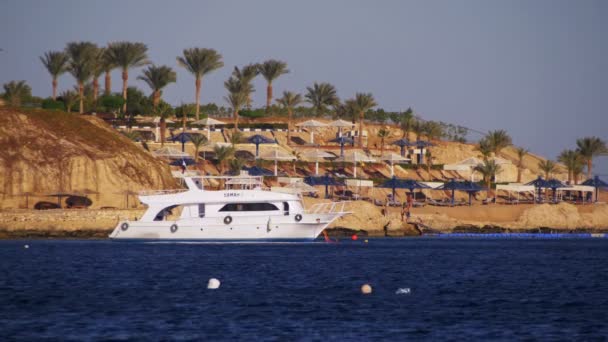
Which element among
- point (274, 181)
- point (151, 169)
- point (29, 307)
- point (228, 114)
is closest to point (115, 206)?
point (151, 169)

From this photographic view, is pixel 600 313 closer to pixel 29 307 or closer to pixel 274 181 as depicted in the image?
pixel 29 307

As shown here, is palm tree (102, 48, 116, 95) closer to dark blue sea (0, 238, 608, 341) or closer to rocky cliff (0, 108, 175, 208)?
rocky cliff (0, 108, 175, 208)

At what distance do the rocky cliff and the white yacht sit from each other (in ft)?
61.0

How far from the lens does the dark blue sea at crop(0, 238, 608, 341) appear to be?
31016 millimetres

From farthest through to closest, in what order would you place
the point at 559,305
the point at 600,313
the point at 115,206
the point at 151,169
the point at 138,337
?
the point at 151,169 < the point at 115,206 < the point at 559,305 < the point at 600,313 < the point at 138,337

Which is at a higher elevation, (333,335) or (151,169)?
(151,169)

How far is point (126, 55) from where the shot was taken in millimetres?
123500

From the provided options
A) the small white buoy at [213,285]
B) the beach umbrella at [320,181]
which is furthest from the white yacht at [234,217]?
the beach umbrella at [320,181]

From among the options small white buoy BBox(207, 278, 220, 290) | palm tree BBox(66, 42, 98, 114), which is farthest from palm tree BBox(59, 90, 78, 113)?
small white buoy BBox(207, 278, 220, 290)

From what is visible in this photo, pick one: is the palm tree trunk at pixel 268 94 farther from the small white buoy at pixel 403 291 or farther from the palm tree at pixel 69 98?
the small white buoy at pixel 403 291

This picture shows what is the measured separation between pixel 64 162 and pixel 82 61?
37.5 meters

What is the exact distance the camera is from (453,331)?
102ft

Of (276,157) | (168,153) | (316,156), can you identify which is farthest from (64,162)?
(316,156)

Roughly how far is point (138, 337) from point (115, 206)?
59.9 m
